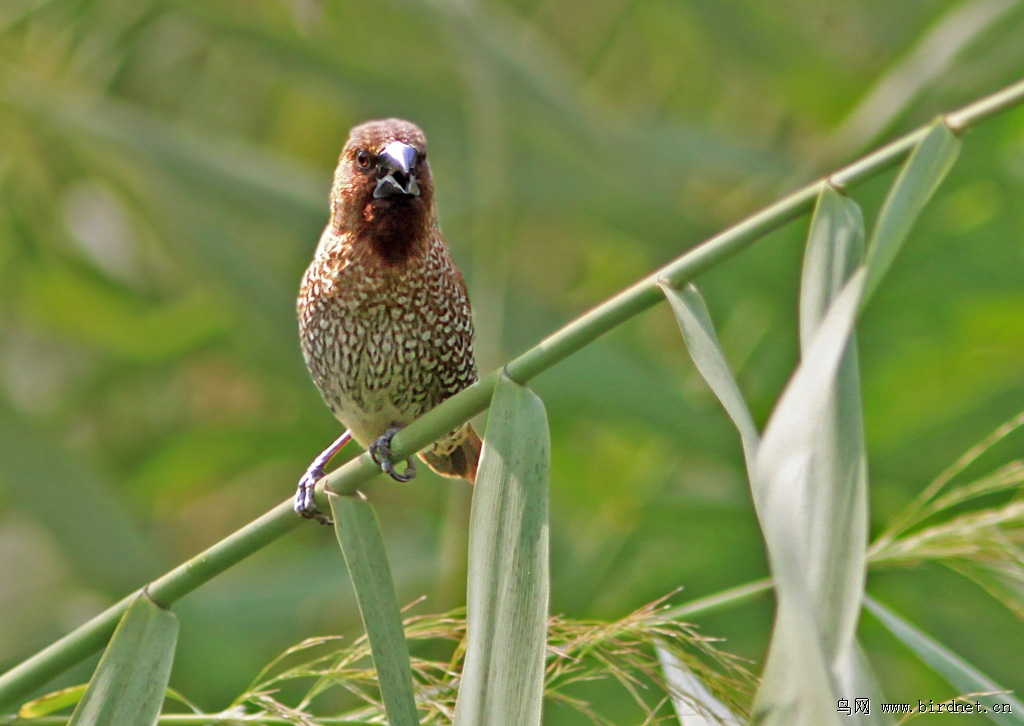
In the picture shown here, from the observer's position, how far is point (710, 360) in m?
1.21

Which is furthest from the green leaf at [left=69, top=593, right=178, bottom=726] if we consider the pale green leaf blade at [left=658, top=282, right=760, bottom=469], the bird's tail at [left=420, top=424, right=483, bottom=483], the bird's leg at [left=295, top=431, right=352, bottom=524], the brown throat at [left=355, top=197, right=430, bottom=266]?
the bird's tail at [left=420, top=424, right=483, bottom=483]

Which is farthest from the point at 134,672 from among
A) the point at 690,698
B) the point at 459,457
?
the point at 459,457

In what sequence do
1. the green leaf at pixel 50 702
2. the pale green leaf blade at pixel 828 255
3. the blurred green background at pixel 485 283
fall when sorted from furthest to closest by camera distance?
the blurred green background at pixel 485 283 < the green leaf at pixel 50 702 < the pale green leaf blade at pixel 828 255

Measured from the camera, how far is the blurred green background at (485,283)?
10.2 ft

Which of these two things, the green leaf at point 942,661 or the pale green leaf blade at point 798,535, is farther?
the green leaf at point 942,661

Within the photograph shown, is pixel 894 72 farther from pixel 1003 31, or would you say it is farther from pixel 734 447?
pixel 734 447

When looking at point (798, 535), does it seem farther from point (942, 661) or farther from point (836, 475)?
point (942, 661)

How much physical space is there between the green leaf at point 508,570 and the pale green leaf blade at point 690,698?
310 millimetres

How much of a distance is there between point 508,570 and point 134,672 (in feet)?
1.62

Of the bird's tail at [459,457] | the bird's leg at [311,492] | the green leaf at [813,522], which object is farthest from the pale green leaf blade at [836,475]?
the bird's tail at [459,457]

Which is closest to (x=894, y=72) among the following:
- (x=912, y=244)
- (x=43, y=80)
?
(x=912, y=244)

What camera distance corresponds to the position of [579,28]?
4.94 meters

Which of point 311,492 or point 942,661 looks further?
point 311,492

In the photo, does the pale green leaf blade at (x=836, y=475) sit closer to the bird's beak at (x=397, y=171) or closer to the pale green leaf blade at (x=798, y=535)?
the pale green leaf blade at (x=798, y=535)
